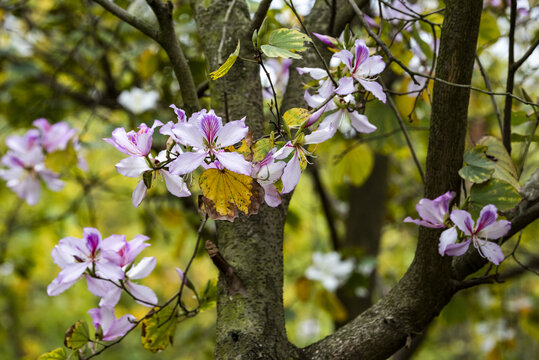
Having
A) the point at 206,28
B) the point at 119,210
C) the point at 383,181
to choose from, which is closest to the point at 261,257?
the point at 206,28

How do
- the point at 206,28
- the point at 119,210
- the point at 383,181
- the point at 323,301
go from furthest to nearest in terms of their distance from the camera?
1. the point at 119,210
2. the point at 383,181
3. the point at 323,301
4. the point at 206,28

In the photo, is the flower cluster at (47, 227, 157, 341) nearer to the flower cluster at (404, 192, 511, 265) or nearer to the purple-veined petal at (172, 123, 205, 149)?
the purple-veined petal at (172, 123, 205, 149)

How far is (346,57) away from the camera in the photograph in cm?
63

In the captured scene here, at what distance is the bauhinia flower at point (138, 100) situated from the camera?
5.29 feet

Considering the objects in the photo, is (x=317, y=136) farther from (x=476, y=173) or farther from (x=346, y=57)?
(x=476, y=173)

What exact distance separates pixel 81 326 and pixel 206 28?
51 cm

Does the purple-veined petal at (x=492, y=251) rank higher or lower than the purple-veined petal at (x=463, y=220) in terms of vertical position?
lower

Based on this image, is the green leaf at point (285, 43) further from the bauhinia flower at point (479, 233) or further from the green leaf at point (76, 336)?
the green leaf at point (76, 336)

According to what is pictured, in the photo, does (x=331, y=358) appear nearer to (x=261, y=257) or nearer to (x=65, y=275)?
(x=261, y=257)

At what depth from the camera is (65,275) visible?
69 cm

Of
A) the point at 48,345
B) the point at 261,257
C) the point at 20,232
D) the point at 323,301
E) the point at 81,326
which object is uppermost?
the point at 261,257

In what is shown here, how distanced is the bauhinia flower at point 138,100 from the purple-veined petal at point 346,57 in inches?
41.9

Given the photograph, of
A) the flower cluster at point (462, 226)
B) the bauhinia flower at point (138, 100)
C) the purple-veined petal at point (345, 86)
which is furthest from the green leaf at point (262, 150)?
the bauhinia flower at point (138, 100)

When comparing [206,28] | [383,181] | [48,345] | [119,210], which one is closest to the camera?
[206,28]
